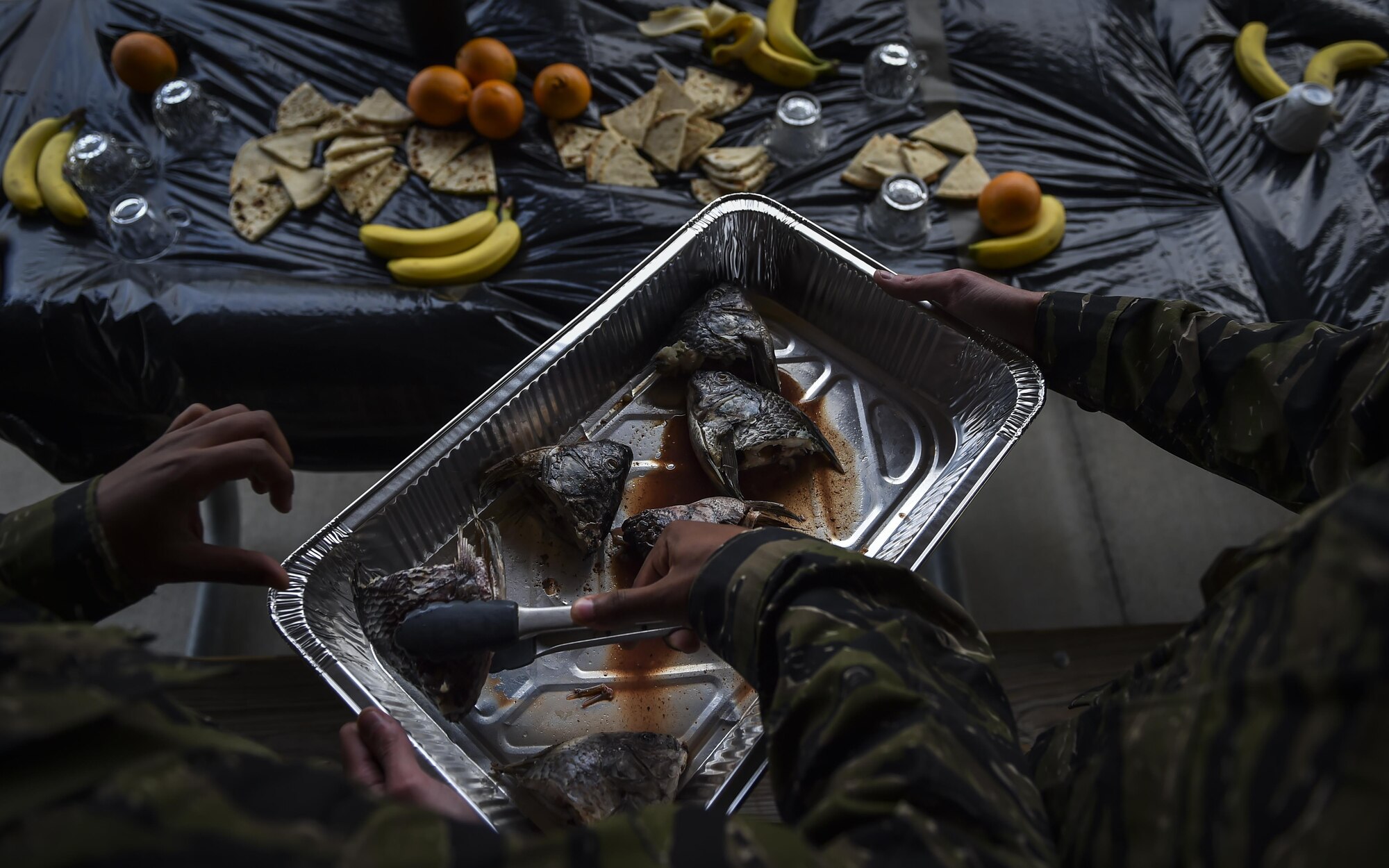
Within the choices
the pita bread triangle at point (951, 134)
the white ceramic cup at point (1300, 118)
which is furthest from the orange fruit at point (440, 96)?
the white ceramic cup at point (1300, 118)

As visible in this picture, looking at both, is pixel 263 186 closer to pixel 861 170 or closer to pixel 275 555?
pixel 275 555

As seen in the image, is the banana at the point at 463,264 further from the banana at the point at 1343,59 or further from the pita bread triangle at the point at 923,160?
the banana at the point at 1343,59

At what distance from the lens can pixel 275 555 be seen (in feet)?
7.25

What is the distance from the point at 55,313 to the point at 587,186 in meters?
1.10

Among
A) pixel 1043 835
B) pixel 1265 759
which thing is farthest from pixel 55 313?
pixel 1265 759

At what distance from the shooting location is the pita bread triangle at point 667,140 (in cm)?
194

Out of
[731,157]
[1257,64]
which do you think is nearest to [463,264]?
[731,157]

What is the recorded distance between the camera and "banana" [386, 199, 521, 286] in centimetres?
169

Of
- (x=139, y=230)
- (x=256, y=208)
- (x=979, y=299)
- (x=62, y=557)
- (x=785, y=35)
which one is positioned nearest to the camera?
(x=62, y=557)

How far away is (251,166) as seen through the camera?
72.7 inches

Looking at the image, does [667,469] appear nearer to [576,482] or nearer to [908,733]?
[576,482]

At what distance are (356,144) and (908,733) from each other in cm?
180

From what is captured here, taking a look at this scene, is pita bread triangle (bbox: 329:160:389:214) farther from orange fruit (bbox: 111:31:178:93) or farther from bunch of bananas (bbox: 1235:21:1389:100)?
bunch of bananas (bbox: 1235:21:1389:100)

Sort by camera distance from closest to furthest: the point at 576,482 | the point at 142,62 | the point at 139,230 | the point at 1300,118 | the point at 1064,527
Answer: the point at 576,482 → the point at 139,230 → the point at 142,62 → the point at 1300,118 → the point at 1064,527
